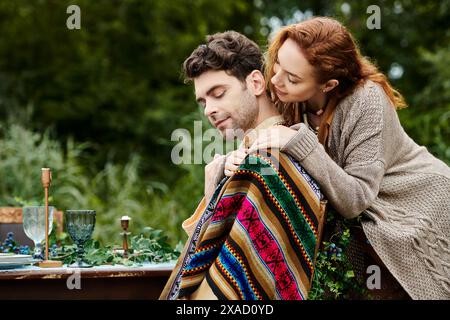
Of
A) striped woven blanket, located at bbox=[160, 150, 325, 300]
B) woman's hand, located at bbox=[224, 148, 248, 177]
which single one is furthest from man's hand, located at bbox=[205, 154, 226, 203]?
striped woven blanket, located at bbox=[160, 150, 325, 300]

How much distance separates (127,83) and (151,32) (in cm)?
103

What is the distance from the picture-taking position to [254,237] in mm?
2678

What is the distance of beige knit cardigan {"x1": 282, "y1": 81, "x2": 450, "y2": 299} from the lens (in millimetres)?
2828

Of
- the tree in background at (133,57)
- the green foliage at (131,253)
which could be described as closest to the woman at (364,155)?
the green foliage at (131,253)

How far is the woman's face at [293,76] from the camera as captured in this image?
3.05 m

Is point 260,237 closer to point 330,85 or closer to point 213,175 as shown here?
point 213,175

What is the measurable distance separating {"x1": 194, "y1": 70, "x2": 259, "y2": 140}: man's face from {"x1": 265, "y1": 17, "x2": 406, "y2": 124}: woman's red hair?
0.28 meters

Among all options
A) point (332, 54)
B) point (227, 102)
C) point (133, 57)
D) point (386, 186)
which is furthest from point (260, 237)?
point (133, 57)

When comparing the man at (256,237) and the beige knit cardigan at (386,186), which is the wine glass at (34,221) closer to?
the man at (256,237)

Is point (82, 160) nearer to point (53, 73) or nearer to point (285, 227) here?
point (53, 73)

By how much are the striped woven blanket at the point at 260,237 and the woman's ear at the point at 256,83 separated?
31.1 inches

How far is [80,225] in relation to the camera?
10.7ft

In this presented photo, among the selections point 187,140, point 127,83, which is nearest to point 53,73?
point 127,83

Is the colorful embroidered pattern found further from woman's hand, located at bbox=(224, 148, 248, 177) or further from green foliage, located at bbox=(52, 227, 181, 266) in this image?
green foliage, located at bbox=(52, 227, 181, 266)
